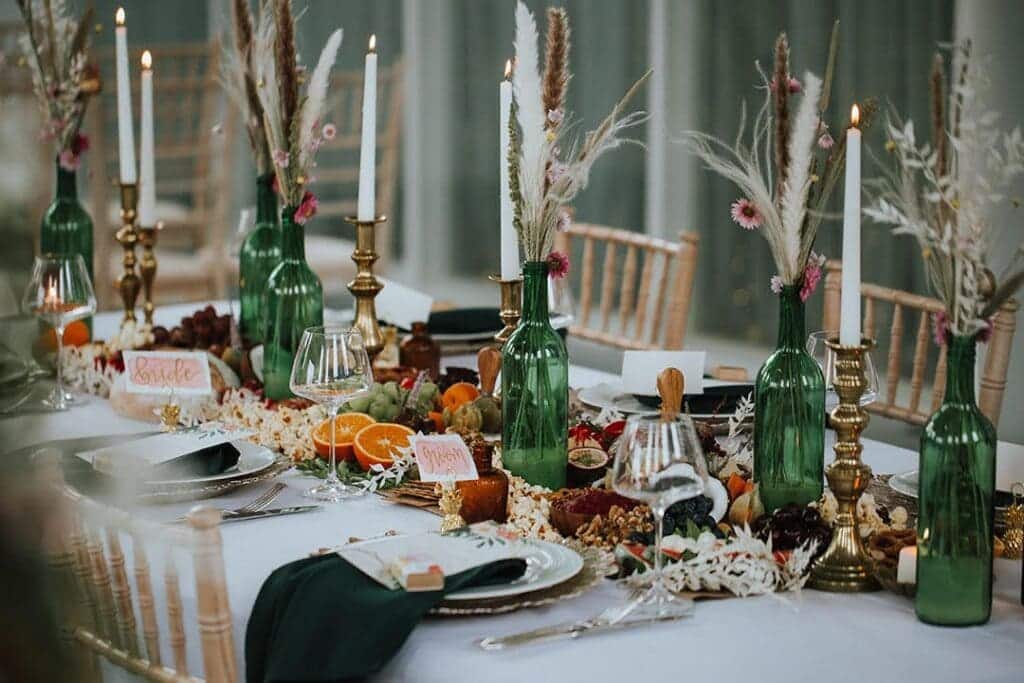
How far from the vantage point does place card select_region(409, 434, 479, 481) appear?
144 cm

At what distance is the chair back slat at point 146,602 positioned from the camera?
1192 mm

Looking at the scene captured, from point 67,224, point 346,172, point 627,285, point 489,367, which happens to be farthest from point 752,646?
point 346,172

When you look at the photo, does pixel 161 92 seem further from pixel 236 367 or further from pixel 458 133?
pixel 236 367

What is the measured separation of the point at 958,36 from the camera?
3.17 metres

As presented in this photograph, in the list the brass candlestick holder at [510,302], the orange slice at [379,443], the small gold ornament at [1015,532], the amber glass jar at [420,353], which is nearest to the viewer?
the small gold ornament at [1015,532]

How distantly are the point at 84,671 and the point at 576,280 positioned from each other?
174 inches

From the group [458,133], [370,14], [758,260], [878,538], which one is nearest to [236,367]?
[878,538]

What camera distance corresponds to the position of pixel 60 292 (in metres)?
2.11

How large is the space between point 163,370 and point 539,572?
0.96 metres

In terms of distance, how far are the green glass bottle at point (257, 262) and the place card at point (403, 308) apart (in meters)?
0.20

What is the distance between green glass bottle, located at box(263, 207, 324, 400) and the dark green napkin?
33.8 inches

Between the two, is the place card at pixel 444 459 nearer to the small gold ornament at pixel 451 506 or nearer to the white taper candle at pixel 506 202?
the small gold ornament at pixel 451 506

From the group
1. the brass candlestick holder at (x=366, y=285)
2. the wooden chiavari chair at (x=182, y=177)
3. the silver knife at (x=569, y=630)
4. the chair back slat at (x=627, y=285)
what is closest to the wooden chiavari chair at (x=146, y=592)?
the silver knife at (x=569, y=630)

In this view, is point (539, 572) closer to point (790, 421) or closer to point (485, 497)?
point (485, 497)
